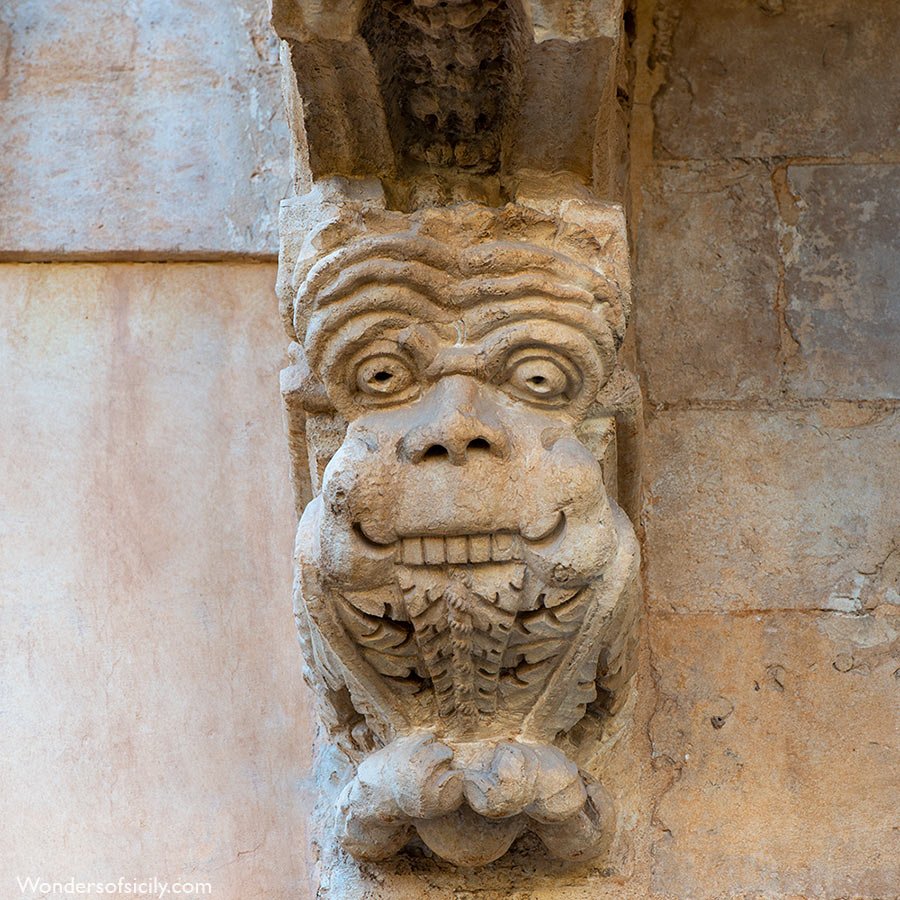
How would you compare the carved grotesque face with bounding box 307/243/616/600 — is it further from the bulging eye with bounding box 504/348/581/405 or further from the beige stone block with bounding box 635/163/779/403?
the beige stone block with bounding box 635/163/779/403

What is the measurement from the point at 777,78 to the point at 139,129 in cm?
116

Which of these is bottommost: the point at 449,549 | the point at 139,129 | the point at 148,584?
the point at 148,584

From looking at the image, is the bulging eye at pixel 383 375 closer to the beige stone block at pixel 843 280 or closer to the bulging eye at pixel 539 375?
the bulging eye at pixel 539 375

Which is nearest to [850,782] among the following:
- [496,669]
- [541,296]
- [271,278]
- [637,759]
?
[637,759]

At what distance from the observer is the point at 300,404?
1862 mm

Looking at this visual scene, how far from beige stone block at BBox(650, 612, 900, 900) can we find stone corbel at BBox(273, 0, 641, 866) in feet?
0.61

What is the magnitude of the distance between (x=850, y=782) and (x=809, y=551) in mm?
360

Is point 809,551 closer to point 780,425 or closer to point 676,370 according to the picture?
point 780,425

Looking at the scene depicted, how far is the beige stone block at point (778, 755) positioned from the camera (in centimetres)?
196

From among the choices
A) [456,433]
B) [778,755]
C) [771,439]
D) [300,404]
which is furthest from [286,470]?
[778,755]

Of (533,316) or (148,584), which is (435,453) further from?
(148,584)

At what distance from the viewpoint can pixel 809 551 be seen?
2141mm

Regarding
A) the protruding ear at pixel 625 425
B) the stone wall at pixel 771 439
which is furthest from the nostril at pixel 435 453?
the stone wall at pixel 771 439

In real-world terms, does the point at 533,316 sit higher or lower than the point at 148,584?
higher
